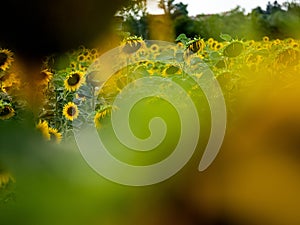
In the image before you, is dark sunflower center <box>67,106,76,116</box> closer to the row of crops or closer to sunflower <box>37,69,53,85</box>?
the row of crops

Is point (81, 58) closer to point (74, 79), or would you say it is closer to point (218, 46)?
point (74, 79)

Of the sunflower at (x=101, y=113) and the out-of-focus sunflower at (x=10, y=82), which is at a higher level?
the out-of-focus sunflower at (x=10, y=82)

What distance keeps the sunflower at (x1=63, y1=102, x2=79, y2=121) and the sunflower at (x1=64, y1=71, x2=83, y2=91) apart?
0.05m

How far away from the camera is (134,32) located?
4.89 feet

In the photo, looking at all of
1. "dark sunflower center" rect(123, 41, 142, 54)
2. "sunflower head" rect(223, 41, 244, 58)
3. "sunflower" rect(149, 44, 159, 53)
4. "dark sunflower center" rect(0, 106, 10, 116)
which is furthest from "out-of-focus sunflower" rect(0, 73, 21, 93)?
"sunflower head" rect(223, 41, 244, 58)

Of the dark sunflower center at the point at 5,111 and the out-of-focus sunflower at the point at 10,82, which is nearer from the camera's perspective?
the dark sunflower center at the point at 5,111

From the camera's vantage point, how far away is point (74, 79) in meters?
1.38

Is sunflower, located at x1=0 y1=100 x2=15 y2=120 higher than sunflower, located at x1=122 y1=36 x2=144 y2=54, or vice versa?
sunflower, located at x1=122 y1=36 x2=144 y2=54

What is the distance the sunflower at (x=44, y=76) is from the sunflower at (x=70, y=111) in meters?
0.10

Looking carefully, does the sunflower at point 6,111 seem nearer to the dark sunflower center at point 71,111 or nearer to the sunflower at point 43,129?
the sunflower at point 43,129

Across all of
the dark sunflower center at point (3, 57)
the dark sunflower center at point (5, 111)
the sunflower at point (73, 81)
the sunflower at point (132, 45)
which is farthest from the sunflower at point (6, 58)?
the sunflower at point (132, 45)

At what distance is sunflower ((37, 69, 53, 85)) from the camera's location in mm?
1226

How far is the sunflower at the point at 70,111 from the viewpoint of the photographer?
134 cm

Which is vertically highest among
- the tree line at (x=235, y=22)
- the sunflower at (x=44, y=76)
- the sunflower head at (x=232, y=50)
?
the tree line at (x=235, y=22)
